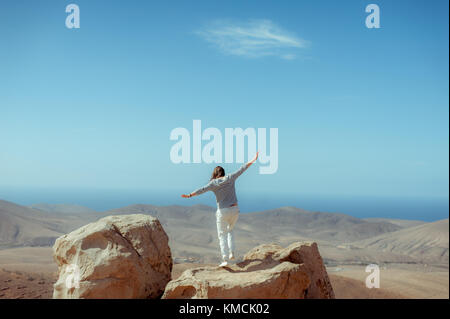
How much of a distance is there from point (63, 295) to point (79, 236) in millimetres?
1127

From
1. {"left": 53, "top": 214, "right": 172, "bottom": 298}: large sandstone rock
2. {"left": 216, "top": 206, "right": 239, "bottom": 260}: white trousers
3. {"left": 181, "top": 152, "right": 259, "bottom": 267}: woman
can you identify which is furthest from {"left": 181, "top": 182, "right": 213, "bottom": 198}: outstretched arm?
{"left": 53, "top": 214, "right": 172, "bottom": 298}: large sandstone rock

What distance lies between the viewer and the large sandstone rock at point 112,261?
7716 mm

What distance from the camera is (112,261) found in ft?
25.8

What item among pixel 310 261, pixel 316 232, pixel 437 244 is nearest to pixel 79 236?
pixel 310 261

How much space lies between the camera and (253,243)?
44.9 meters

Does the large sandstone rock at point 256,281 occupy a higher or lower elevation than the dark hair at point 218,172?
lower

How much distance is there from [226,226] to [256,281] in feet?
4.46

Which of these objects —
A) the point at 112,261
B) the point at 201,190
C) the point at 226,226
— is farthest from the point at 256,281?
the point at 112,261

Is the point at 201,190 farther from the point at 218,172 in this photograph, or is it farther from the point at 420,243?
the point at 420,243

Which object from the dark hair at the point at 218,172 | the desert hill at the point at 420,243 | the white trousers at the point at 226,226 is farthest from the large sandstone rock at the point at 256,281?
the desert hill at the point at 420,243

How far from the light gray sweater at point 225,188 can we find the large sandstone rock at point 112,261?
1.92 meters

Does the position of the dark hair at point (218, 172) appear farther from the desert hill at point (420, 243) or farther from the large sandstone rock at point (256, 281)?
the desert hill at point (420, 243)
